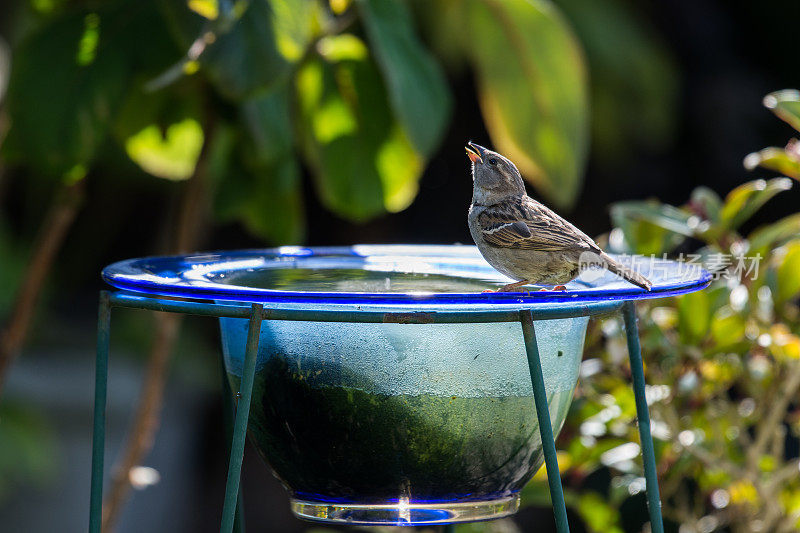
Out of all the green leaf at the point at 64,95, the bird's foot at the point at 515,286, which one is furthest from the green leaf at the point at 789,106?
the green leaf at the point at 64,95

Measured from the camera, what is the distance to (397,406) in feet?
5.14

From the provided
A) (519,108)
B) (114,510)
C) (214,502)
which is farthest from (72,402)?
(519,108)

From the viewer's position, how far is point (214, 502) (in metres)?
6.43

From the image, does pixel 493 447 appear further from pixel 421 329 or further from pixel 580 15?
pixel 580 15

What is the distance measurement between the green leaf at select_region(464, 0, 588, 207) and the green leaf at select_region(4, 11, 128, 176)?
992mm

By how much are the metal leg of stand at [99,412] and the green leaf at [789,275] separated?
140cm

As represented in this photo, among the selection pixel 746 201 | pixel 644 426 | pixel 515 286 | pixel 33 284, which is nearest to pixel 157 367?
pixel 33 284

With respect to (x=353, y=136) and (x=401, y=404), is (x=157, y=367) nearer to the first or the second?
(x=353, y=136)

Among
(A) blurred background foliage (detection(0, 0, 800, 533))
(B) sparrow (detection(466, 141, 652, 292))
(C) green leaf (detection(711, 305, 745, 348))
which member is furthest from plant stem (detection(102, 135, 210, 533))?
(C) green leaf (detection(711, 305, 745, 348))

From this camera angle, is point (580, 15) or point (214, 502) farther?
point (214, 502)

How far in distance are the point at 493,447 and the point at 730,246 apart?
903mm

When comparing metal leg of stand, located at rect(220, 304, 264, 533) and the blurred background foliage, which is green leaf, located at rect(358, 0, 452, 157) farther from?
metal leg of stand, located at rect(220, 304, 264, 533)

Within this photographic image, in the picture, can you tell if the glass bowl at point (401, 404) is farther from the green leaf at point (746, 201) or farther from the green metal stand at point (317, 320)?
the green leaf at point (746, 201)

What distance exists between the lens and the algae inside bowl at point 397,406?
1.56m
